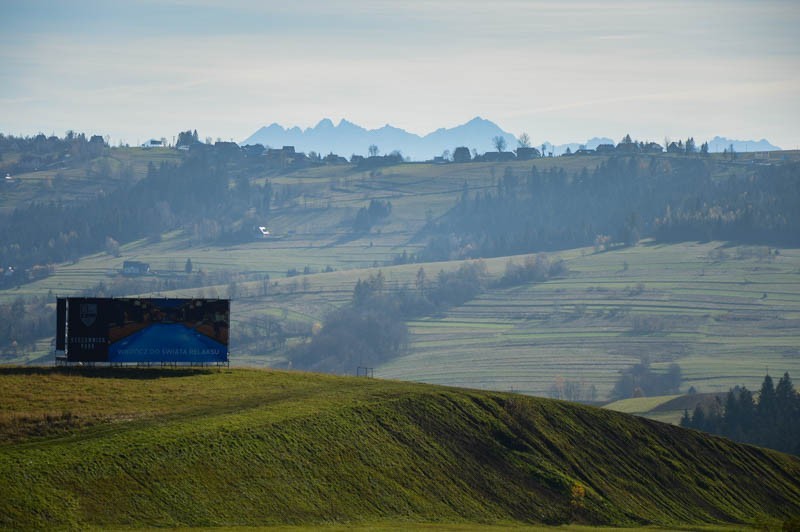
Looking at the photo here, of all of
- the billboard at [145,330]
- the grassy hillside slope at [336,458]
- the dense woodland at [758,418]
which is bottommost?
the dense woodland at [758,418]

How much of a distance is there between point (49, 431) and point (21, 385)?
1185 centimetres

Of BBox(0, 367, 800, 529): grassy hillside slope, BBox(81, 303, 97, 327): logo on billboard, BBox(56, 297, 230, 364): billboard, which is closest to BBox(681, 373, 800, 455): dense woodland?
BBox(0, 367, 800, 529): grassy hillside slope

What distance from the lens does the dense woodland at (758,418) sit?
A: 577 ft

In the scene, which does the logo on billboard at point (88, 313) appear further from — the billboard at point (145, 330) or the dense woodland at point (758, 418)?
the dense woodland at point (758, 418)

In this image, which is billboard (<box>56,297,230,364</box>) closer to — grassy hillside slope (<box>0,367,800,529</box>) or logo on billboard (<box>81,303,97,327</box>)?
logo on billboard (<box>81,303,97,327</box>)

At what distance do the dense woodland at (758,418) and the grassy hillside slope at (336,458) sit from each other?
226 feet

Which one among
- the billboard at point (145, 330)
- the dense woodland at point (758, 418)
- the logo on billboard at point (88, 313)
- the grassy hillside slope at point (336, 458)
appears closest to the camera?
the grassy hillside slope at point (336, 458)

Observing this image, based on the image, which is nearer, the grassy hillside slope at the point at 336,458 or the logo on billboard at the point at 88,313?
the grassy hillside slope at the point at 336,458

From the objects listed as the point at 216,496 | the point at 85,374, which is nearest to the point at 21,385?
the point at 85,374

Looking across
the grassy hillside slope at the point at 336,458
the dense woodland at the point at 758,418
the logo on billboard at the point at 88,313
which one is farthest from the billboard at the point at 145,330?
the dense woodland at the point at 758,418

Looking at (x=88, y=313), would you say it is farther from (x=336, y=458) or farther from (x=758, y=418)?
(x=758, y=418)

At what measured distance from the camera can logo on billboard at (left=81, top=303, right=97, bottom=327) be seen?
90.3 metres

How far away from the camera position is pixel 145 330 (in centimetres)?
9181

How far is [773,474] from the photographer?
10650 cm
